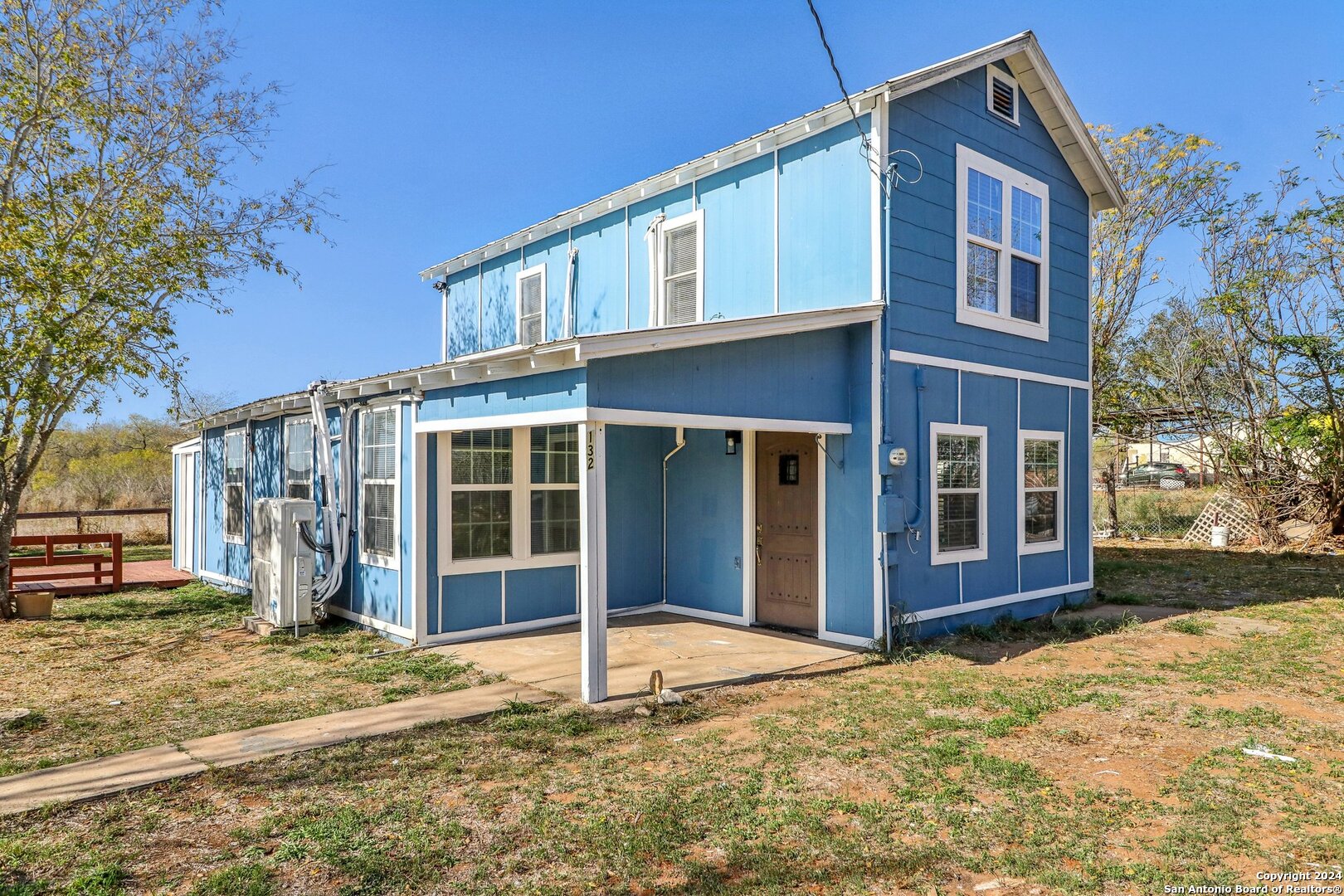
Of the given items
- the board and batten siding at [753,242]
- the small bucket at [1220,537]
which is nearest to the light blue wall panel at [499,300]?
the board and batten siding at [753,242]

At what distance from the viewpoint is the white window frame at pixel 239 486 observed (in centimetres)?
1168

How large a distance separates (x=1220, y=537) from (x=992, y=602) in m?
12.0

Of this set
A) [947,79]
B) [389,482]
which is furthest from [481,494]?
[947,79]

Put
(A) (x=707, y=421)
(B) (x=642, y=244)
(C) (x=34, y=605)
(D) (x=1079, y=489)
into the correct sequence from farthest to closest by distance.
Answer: (D) (x=1079, y=489)
(B) (x=642, y=244)
(C) (x=34, y=605)
(A) (x=707, y=421)

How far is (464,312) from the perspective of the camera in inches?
564

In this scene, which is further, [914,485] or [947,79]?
[947,79]

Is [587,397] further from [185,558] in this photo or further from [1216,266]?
[1216,266]

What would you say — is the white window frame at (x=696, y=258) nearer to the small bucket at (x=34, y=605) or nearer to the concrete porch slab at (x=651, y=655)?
the concrete porch slab at (x=651, y=655)

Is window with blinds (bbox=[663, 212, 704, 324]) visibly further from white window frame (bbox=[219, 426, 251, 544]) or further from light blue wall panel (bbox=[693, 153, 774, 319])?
white window frame (bbox=[219, 426, 251, 544])

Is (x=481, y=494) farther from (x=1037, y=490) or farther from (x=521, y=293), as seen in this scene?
(x=1037, y=490)

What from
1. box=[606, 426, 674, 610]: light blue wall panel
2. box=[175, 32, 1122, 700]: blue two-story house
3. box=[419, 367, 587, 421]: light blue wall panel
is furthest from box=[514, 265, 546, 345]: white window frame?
box=[419, 367, 587, 421]: light blue wall panel

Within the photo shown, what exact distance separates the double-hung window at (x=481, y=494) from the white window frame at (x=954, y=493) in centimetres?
452

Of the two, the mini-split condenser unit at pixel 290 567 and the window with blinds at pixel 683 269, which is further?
the window with blinds at pixel 683 269

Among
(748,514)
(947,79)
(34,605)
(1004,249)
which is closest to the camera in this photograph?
(947,79)
